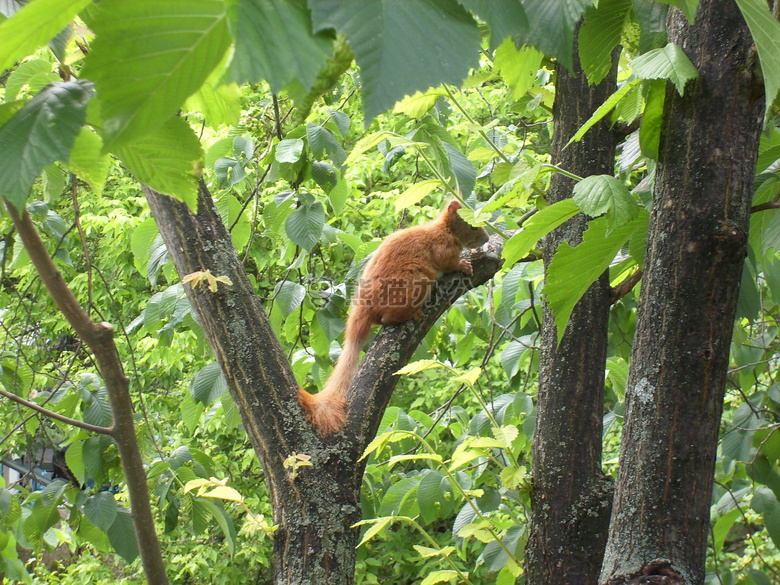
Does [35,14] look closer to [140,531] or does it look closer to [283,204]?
[140,531]

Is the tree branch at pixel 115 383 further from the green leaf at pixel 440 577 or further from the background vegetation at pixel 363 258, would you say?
the green leaf at pixel 440 577

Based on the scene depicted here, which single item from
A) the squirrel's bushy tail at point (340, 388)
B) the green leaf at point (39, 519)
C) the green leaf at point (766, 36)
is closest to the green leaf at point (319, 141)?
the squirrel's bushy tail at point (340, 388)

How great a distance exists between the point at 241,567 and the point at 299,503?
569cm

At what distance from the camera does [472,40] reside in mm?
327

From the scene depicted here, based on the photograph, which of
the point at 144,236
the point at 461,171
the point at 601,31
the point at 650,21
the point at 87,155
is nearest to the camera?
the point at 87,155

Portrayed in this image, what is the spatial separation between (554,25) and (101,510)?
82.3 inches

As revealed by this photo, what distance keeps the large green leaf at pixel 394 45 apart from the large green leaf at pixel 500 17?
0.02 metres

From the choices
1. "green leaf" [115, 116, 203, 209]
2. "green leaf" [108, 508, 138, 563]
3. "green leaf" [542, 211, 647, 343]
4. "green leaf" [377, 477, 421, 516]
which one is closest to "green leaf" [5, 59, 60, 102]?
"green leaf" [115, 116, 203, 209]

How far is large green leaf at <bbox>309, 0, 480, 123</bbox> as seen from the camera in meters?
0.29

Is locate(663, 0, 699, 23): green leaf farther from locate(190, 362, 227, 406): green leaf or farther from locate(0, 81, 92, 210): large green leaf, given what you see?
locate(190, 362, 227, 406): green leaf

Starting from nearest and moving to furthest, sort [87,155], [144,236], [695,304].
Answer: [87,155] → [695,304] → [144,236]

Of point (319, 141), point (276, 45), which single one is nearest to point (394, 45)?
point (276, 45)

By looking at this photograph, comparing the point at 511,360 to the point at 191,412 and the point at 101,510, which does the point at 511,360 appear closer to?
the point at 191,412

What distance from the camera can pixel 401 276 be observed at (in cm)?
303
